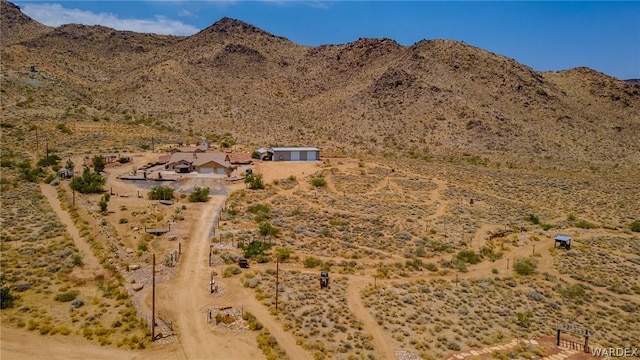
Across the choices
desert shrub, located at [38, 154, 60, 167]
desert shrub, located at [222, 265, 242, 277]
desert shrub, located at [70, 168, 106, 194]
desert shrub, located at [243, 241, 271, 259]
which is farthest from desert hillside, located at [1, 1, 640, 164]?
desert shrub, located at [222, 265, 242, 277]

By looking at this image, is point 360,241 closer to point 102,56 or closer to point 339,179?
point 339,179

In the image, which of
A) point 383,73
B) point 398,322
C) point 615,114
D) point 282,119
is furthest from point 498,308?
point 615,114

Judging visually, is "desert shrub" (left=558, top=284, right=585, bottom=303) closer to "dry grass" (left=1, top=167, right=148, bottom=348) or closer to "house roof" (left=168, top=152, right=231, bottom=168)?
"dry grass" (left=1, top=167, right=148, bottom=348)

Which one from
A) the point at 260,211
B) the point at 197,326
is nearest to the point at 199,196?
the point at 260,211

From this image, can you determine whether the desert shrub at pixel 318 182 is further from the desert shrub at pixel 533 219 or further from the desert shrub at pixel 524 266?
the desert shrub at pixel 524 266

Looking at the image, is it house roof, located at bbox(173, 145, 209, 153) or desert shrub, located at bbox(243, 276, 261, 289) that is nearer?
desert shrub, located at bbox(243, 276, 261, 289)

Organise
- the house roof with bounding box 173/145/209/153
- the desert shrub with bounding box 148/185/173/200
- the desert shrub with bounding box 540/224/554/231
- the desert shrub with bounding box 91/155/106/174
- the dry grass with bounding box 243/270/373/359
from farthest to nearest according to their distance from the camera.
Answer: the house roof with bounding box 173/145/209/153 → the desert shrub with bounding box 91/155/106/174 → the desert shrub with bounding box 148/185/173/200 → the desert shrub with bounding box 540/224/554/231 → the dry grass with bounding box 243/270/373/359
